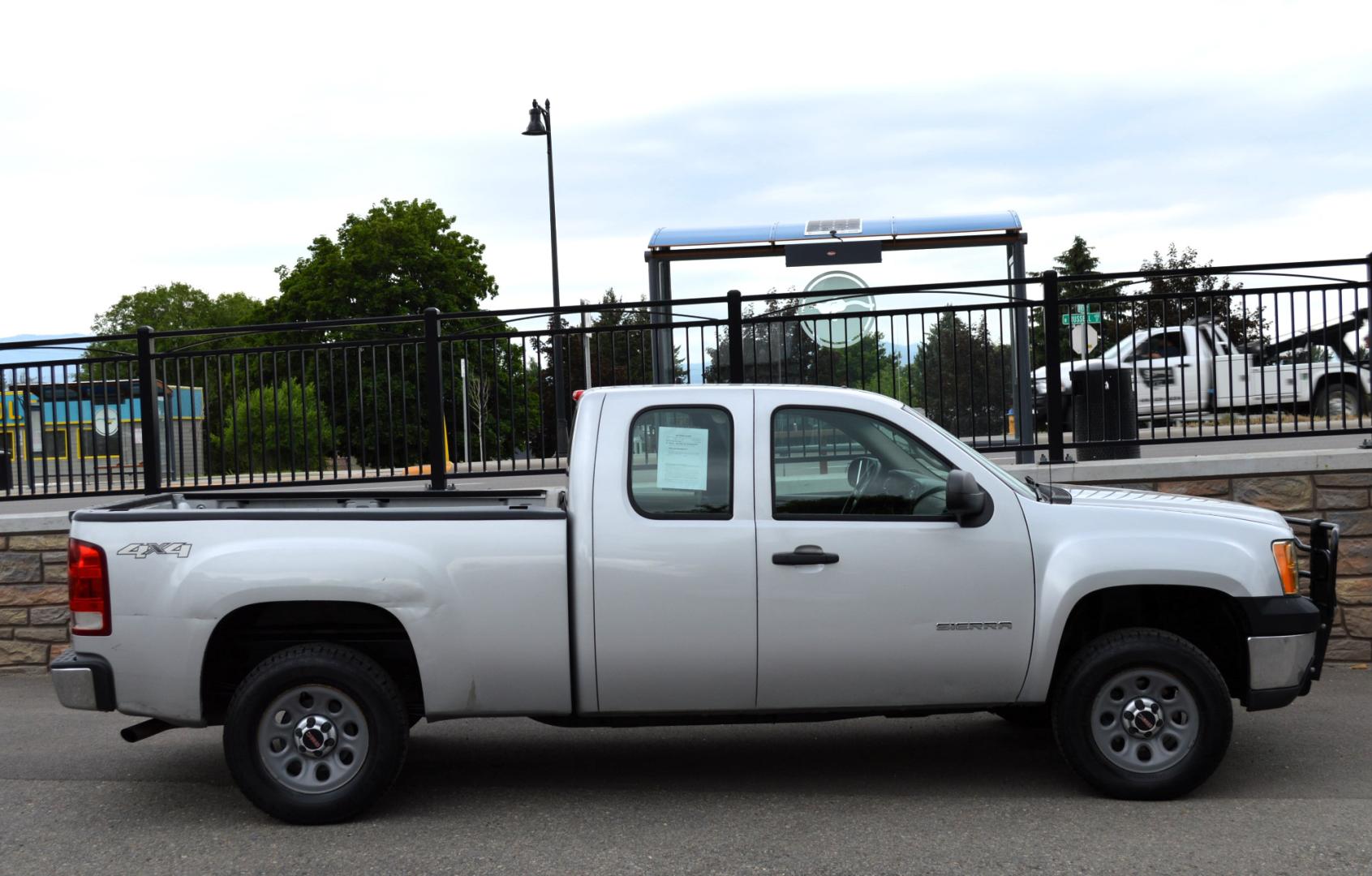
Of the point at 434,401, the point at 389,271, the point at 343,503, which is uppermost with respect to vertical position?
the point at 389,271

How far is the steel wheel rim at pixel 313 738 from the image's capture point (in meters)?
5.27

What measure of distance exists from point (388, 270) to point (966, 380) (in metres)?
42.8

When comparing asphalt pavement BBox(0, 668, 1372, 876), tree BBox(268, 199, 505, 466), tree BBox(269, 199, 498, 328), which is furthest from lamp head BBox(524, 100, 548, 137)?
asphalt pavement BBox(0, 668, 1372, 876)

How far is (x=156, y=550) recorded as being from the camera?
5285mm

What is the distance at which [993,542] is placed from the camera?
5.36 metres

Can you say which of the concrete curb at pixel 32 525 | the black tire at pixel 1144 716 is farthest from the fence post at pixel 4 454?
the black tire at pixel 1144 716

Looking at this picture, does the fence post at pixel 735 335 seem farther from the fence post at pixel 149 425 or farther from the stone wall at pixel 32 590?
the stone wall at pixel 32 590

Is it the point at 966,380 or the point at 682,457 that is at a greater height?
the point at 966,380

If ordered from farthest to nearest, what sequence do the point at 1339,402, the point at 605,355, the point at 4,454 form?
the point at 4,454 → the point at 605,355 → the point at 1339,402

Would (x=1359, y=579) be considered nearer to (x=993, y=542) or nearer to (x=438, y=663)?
(x=993, y=542)

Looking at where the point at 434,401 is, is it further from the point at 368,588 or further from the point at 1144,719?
the point at 1144,719

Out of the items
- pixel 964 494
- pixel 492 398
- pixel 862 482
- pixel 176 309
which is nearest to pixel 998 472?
pixel 964 494

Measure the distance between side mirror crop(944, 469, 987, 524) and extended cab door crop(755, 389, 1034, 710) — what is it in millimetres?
145

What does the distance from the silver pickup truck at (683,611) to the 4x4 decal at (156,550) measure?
10 mm
